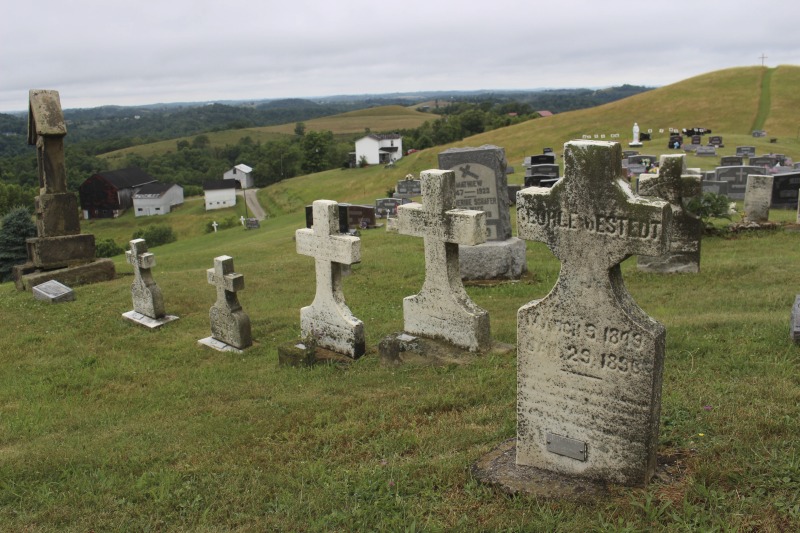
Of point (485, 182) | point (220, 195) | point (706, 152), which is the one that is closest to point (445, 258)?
point (485, 182)

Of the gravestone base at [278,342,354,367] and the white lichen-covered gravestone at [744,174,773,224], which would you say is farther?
the white lichen-covered gravestone at [744,174,773,224]

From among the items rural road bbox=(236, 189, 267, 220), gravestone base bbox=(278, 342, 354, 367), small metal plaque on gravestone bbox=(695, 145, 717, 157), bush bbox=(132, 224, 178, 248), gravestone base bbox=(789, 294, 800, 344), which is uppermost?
small metal plaque on gravestone bbox=(695, 145, 717, 157)

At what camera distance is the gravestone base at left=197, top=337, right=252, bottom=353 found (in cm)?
973

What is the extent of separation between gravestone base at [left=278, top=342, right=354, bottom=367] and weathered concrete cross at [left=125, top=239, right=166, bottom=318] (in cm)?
377

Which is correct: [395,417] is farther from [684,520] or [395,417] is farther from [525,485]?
[684,520]

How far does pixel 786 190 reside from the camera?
19734 millimetres

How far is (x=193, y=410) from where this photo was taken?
7254 mm

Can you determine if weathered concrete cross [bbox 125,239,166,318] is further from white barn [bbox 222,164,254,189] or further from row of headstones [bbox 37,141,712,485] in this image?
white barn [bbox 222,164,254,189]

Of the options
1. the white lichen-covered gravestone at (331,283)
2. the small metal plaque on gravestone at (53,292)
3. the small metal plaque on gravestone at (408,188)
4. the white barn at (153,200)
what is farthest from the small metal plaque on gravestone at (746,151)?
the white barn at (153,200)

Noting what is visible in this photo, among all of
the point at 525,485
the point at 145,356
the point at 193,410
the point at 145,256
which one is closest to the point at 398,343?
the point at 193,410

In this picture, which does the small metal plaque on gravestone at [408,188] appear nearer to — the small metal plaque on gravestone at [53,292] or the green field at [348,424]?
the green field at [348,424]

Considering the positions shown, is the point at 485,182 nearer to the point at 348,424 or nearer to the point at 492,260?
the point at 492,260

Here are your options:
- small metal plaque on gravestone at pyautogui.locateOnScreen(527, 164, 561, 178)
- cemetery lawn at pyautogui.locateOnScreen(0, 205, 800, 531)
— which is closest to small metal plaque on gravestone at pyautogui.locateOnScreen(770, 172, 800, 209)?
small metal plaque on gravestone at pyautogui.locateOnScreen(527, 164, 561, 178)

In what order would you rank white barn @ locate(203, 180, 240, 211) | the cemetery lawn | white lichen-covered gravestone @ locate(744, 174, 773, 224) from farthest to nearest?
white barn @ locate(203, 180, 240, 211), white lichen-covered gravestone @ locate(744, 174, 773, 224), the cemetery lawn
